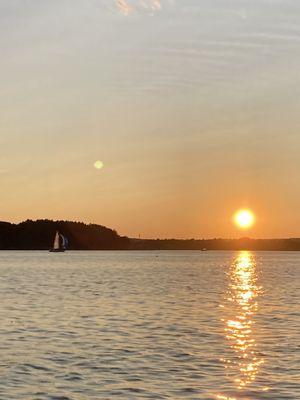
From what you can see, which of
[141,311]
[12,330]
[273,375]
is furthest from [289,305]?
[273,375]

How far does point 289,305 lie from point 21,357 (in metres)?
39.8

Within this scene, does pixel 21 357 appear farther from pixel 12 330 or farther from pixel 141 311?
pixel 141 311

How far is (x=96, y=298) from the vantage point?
2977 inches

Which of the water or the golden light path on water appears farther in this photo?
the golden light path on water

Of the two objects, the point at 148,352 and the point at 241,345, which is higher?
the point at 148,352

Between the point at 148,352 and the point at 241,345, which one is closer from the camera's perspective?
the point at 148,352

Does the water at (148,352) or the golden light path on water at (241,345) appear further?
the golden light path on water at (241,345)

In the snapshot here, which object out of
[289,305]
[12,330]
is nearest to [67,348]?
[12,330]

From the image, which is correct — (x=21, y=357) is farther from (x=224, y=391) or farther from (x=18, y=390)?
(x=224, y=391)

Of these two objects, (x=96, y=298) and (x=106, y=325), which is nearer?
(x=106, y=325)

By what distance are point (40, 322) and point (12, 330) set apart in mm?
5390

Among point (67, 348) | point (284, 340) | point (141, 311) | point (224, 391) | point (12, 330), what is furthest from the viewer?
point (141, 311)

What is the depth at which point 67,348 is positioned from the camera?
37.2 metres

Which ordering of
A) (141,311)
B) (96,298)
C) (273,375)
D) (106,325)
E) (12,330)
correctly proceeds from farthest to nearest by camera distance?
1. (96,298)
2. (141,311)
3. (106,325)
4. (12,330)
5. (273,375)
